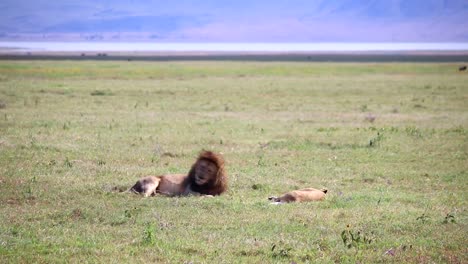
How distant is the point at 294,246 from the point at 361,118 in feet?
59.2

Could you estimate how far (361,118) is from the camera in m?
27.3

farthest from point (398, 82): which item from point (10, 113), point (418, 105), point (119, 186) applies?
point (119, 186)

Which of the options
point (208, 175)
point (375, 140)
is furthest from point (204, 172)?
point (375, 140)

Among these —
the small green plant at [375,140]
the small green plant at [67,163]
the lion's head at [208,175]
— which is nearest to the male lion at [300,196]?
the lion's head at [208,175]

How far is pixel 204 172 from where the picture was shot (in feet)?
Result: 42.1

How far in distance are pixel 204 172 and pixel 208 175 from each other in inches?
3.7

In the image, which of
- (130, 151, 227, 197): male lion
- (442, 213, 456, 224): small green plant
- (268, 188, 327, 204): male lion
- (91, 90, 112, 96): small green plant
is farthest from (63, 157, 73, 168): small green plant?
(91, 90, 112, 96): small green plant

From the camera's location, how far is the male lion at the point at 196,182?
41.9 feet

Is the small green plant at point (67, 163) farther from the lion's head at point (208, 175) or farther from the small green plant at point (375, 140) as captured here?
the small green plant at point (375, 140)

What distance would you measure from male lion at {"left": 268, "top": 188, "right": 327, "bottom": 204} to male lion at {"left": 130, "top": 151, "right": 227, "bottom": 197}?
0.93 metres

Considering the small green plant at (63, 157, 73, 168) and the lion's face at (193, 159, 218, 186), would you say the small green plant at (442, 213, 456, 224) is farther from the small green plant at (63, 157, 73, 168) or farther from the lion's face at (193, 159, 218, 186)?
the small green plant at (63, 157, 73, 168)

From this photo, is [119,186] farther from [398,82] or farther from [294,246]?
[398,82]

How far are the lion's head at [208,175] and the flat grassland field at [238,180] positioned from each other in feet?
0.96

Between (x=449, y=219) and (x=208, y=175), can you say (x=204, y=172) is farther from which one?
(x=449, y=219)
